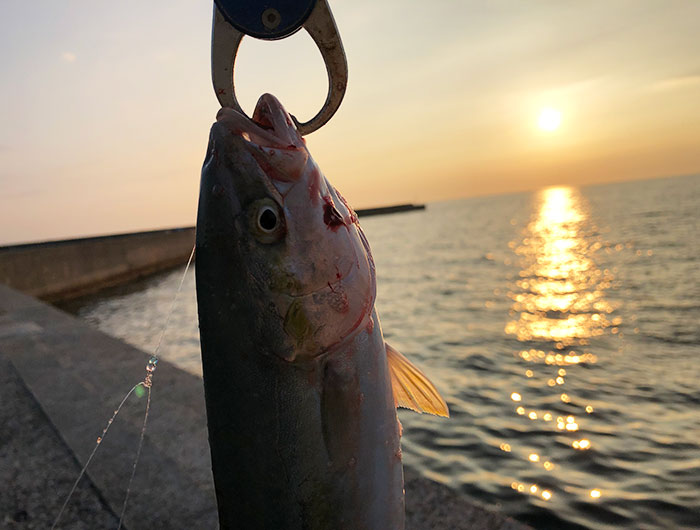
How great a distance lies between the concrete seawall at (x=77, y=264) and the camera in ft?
65.8

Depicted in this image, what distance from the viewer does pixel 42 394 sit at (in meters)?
5.06

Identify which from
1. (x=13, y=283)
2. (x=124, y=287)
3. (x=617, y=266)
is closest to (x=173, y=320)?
(x=13, y=283)

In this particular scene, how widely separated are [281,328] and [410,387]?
2.08ft

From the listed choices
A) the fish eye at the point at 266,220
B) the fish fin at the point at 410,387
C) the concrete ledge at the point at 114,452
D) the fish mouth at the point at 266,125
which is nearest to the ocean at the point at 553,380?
the concrete ledge at the point at 114,452

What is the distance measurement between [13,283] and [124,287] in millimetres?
5296

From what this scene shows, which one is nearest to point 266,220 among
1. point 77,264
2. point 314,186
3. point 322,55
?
point 314,186

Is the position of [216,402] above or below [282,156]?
below

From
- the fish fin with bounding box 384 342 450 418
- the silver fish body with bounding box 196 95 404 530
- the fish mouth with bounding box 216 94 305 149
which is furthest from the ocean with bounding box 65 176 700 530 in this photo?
the fish mouth with bounding box 216 94 305 149

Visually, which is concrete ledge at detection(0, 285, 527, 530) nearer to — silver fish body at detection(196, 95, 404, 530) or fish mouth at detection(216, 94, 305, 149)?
silver fish body at detection(196, 95, 404, 530)

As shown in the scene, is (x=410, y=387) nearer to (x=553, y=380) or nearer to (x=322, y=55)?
(x=322, y=55)

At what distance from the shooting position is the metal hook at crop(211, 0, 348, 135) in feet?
5.48

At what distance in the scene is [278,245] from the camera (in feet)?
5.32

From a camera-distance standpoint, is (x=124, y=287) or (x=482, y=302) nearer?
(x=482, y=302)

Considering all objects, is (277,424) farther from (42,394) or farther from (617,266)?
(617,266)
